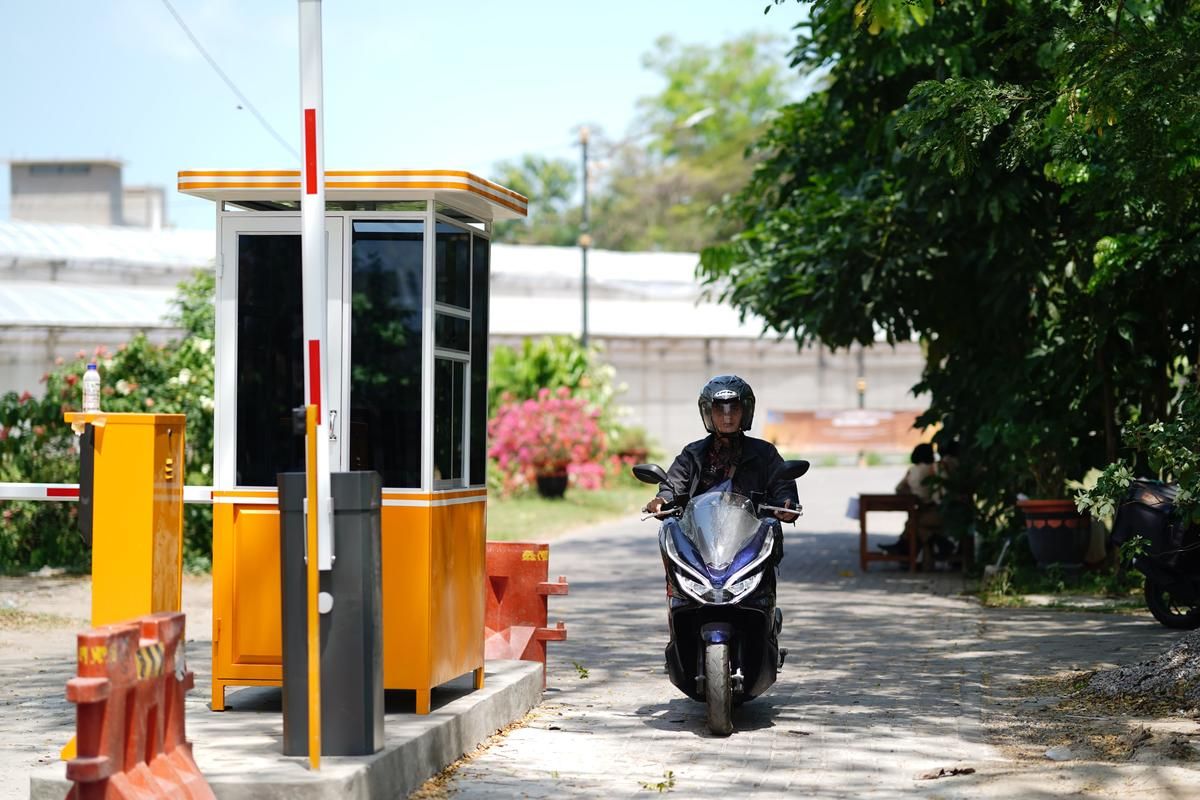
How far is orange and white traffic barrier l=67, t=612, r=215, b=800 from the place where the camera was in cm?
508

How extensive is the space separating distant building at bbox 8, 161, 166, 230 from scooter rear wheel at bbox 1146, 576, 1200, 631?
6079 centimetres

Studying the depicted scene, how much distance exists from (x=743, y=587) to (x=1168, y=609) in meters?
5.41

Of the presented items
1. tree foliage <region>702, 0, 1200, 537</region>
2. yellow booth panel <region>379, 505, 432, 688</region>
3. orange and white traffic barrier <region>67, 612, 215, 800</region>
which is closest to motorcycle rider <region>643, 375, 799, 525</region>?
yellow booth panel <region>379, 505, 432, 688</region>

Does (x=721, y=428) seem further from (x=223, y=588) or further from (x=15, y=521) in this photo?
(x=15, y=521)

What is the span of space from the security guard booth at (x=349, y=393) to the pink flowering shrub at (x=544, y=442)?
20020 millimetres

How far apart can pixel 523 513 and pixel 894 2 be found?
17124 millimetres

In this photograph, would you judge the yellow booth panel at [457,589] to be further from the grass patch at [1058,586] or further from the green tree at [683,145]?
the green tree at [683,145]

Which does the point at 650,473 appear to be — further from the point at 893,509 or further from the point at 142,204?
the point at 142,204

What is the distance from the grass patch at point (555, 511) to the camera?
22797 millimetres

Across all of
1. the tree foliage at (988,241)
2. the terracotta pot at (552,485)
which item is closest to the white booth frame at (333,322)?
the tree foliage at (988,241)

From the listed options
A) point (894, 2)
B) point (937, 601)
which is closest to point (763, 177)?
point (937, 601)

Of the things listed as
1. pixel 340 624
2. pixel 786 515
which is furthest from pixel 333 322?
pixel 786 515

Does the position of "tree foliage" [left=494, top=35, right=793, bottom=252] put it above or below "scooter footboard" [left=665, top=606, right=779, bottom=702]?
above

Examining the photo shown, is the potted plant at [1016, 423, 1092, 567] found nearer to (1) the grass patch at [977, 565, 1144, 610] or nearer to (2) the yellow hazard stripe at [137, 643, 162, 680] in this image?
(1) the grass patch at [977, 565, 1144, 610]
